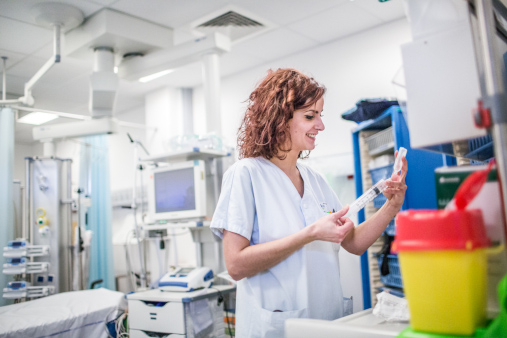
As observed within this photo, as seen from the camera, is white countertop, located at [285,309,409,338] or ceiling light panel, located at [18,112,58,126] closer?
white countertop, located at [285,309,409,338]

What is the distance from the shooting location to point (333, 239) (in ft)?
3.76

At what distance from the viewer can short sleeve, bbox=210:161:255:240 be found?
1279 millimetres

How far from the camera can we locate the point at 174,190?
3.23 meters

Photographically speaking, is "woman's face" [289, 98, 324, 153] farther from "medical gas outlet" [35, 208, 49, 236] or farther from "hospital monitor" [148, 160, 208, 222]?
"medical gas outlet" [35, 208, 49, 236]

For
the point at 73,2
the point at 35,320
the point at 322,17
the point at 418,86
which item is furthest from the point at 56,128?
the point at 418,86

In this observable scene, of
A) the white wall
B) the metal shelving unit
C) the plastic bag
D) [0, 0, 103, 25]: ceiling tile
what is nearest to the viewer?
the plastic bag

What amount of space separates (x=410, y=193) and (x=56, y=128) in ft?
10.6

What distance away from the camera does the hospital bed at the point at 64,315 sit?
2568mm

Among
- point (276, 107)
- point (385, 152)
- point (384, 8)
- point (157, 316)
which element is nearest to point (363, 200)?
point (276, 107)

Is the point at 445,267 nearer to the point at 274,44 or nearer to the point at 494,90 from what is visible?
the point at 494,90

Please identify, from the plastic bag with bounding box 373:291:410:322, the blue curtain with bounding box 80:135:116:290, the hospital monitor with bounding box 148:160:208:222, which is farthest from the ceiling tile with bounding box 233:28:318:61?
the plastic bag with bounding box 373:291:410:322

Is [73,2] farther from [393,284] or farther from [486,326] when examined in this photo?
[486,326]

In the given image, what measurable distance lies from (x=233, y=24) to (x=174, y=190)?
1.59 metres

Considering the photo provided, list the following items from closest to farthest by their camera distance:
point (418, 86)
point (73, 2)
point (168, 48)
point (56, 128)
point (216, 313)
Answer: point (418, 86)
point (216, 313)
point (73, 2)
point (168, 48)
point (56, 128)
